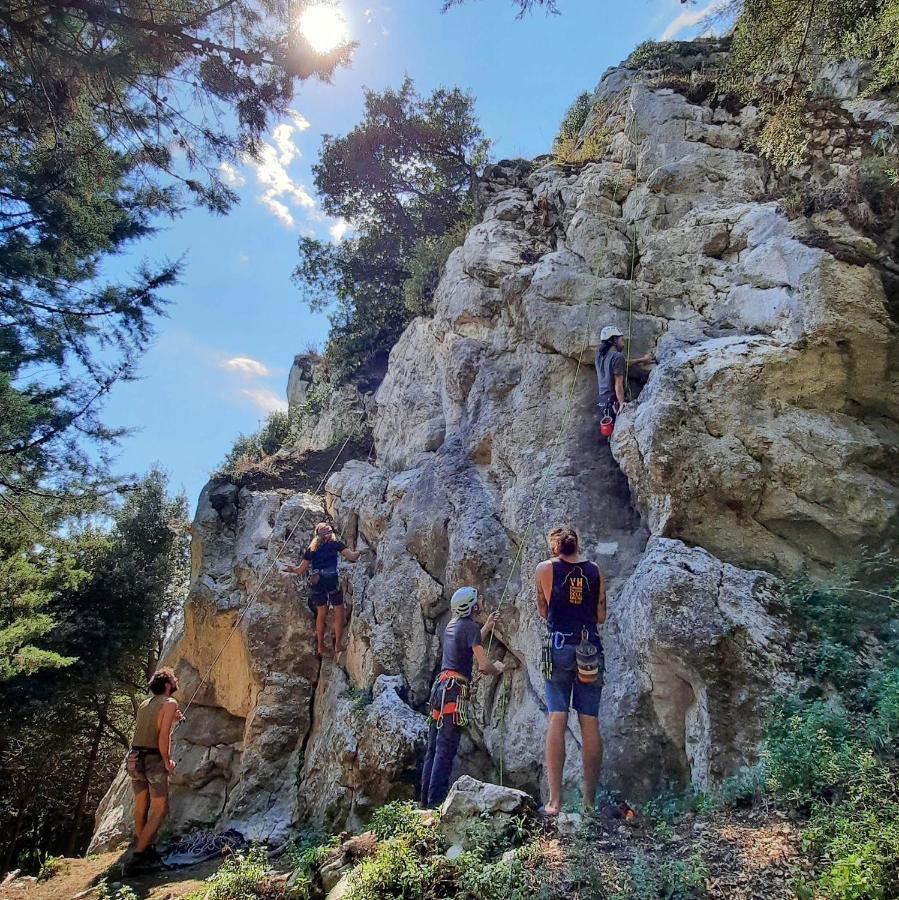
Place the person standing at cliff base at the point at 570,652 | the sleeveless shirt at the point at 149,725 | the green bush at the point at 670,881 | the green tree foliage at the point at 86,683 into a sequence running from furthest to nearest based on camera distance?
the green tree foliage at the point at 86,683
the sleeveless shirt at the point at 149,725
the person standing at cliff base at the point at 570,652
the green bush at the point at 670,881

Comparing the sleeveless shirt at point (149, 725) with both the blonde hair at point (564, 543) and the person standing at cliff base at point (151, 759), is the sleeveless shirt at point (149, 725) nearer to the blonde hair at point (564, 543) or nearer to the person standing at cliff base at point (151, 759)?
the person standing at cliff base at point (151, 759)

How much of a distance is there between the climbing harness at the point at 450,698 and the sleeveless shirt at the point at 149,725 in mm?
3215

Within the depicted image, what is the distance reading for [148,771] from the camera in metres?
6.98

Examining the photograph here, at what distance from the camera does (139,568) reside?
1762cm

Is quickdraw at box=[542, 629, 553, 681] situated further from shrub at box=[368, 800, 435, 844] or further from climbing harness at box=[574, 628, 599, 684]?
shrub at box=[368, 800, 435, 844]

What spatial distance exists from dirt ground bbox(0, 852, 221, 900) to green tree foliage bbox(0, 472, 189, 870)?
6.09 meters

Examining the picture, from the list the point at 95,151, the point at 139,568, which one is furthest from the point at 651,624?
the point at 139,568

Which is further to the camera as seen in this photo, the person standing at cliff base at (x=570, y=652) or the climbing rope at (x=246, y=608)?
the climbing rope at (x=246, y=608)

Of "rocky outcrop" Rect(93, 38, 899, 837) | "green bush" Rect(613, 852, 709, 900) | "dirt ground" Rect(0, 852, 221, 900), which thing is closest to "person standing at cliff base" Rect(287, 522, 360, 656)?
"rocky outcrop" Rect(93, 38, 899, 837)

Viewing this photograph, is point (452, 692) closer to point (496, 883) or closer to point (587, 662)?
point (587, 662)

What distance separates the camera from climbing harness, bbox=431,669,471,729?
587 cm

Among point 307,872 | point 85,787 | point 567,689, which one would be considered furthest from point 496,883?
point 85,787

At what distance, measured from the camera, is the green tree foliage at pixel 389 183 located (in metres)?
18.5

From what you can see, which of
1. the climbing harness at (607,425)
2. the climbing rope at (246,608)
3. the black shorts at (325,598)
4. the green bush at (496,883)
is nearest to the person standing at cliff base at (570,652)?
the green bush at (496,883)
